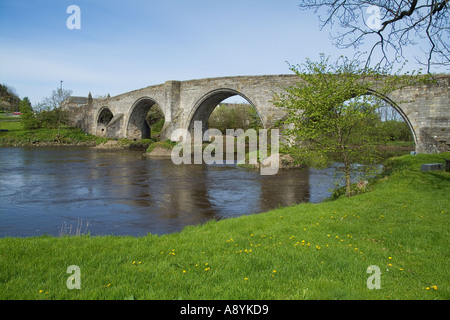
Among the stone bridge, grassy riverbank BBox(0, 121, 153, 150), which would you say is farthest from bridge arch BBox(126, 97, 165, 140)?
grassy riverbank BBox(0, 121, 153, 150)

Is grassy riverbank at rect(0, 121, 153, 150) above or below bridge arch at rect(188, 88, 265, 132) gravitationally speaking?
below

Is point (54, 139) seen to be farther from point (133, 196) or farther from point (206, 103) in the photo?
point (133, 196)

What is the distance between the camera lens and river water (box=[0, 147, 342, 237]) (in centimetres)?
955

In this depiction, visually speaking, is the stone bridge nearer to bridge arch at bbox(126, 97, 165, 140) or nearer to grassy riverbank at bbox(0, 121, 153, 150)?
bridge arch at bbox(126, 97, 165, 140)

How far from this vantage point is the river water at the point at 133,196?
376 inches

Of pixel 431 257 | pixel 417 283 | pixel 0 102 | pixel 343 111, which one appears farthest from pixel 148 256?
pixel 0 102

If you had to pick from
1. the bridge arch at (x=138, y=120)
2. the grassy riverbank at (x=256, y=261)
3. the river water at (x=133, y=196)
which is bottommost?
the river water at (x=133, y=196)

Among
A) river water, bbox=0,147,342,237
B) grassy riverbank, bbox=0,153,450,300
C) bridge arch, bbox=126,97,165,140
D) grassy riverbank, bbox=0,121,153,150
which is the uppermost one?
bridge arch, bbox=126,97,165,140

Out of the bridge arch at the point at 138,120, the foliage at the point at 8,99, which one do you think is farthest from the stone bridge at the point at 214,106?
the foliage at the point at 8,99

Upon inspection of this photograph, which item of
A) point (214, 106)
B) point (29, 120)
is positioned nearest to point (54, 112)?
point (29, 120)

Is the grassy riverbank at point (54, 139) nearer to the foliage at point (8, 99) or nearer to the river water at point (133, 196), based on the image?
the river water at point (133, 196)

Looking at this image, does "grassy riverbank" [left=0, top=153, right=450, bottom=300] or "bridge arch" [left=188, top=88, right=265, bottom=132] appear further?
"bridge arch" [left=188, top=88, right=265, bottom=132]

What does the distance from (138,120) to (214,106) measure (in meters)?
14.0

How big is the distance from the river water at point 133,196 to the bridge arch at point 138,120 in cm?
2025
